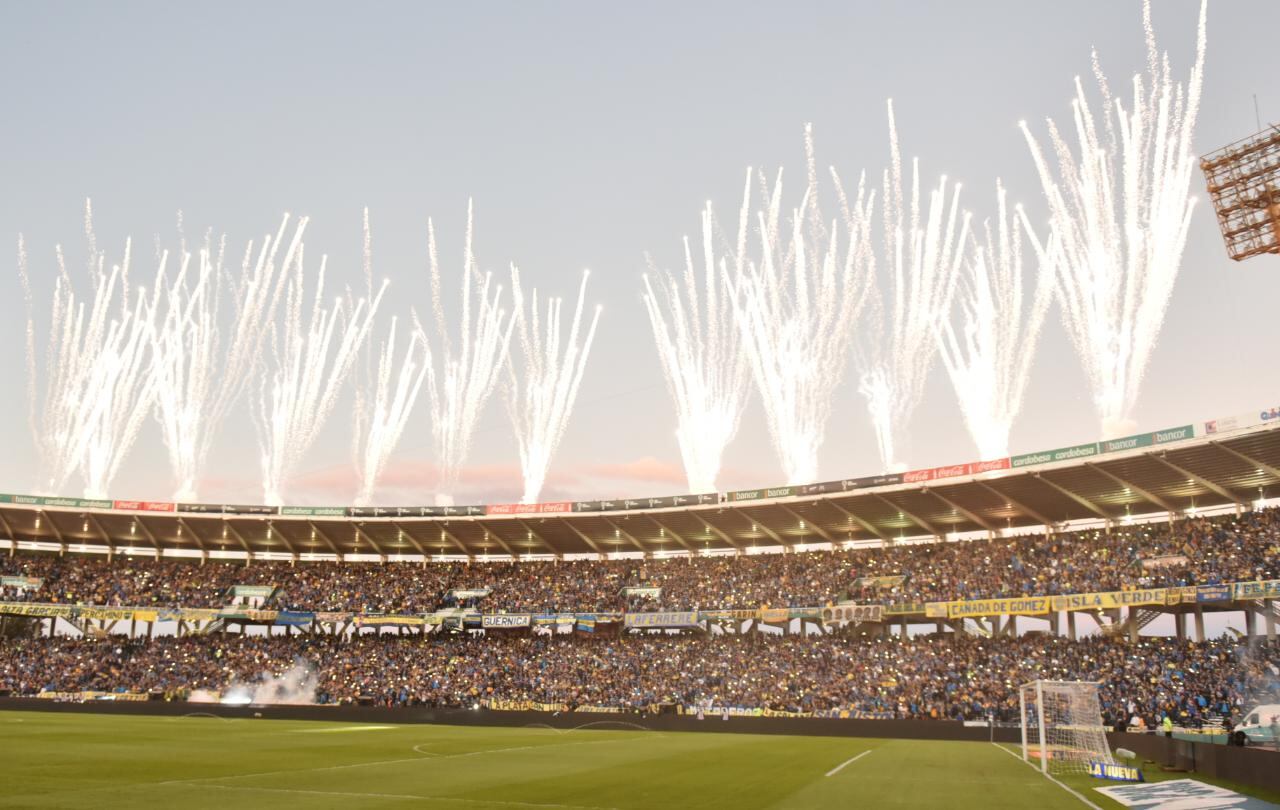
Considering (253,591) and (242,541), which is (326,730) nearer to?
(253,591)

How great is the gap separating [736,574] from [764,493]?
8649mm

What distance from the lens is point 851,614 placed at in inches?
2050

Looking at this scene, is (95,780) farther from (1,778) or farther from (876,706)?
(876,706)

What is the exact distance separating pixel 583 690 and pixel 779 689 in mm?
12007

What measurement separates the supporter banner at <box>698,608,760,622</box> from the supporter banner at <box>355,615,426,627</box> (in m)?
20.1

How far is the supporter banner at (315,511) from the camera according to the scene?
63594 mm

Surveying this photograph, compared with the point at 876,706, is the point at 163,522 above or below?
above

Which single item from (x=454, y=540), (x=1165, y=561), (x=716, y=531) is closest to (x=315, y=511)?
(x=454, y=540)

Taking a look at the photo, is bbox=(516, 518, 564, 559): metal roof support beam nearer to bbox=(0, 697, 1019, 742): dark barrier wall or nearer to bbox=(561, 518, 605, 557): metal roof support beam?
bbox=(561, 518, 605, 557): metal roof support beam

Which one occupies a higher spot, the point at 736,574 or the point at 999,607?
the point at 736,574

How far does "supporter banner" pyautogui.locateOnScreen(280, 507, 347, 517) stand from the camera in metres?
63.6

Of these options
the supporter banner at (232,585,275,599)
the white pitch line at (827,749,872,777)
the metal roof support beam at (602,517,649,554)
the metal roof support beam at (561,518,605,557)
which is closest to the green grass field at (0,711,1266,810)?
the white pitch line at (827,749,872,777)

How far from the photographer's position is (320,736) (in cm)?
3238

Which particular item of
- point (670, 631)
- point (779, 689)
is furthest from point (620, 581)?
point (779, 689)
